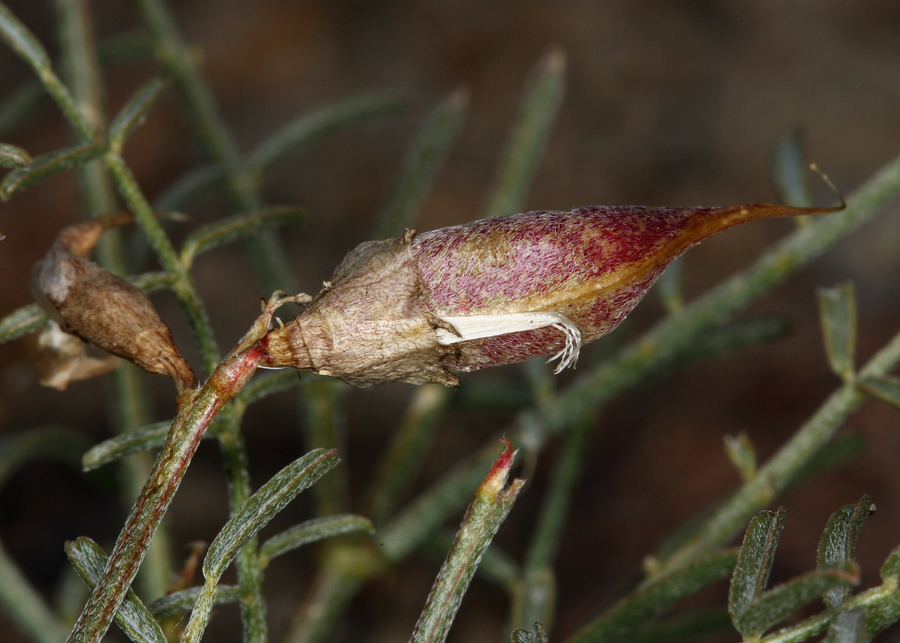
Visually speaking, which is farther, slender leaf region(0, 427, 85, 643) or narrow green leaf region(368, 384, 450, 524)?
narrow green leaf region(368, 384, 450, 524)

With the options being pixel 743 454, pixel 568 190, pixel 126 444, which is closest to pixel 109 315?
pixel 126 444

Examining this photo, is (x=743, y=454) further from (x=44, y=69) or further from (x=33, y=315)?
(x=44, y=69)

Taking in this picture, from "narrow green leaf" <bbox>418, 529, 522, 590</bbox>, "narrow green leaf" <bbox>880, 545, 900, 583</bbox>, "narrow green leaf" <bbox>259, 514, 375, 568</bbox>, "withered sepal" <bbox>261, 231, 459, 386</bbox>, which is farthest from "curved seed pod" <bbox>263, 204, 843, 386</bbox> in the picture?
"narrow green leaf" <bbox>418, 529, 522, 590</bbox>

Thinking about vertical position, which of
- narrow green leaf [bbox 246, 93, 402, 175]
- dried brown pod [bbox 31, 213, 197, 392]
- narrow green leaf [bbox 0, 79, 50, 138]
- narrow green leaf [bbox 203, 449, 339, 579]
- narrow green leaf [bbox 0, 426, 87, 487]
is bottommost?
narrow green leaf [bbox 203, 449, 339, 579]

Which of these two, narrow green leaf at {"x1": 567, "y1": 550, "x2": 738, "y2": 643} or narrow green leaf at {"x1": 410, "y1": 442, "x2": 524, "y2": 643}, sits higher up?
narrow green leaf at {"x1": 410, "y1": 442, "x2": 524, "y2": 643}

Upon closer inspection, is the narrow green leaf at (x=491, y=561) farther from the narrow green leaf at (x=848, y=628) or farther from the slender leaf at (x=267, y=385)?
the narrow green leaf at (x=848, y=628)

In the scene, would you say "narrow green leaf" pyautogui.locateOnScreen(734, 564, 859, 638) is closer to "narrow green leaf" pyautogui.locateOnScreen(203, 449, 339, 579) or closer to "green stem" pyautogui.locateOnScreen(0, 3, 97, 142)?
"narrow green leaf" pyautogui.locateOnScreen(203, 449, 339, 579)
